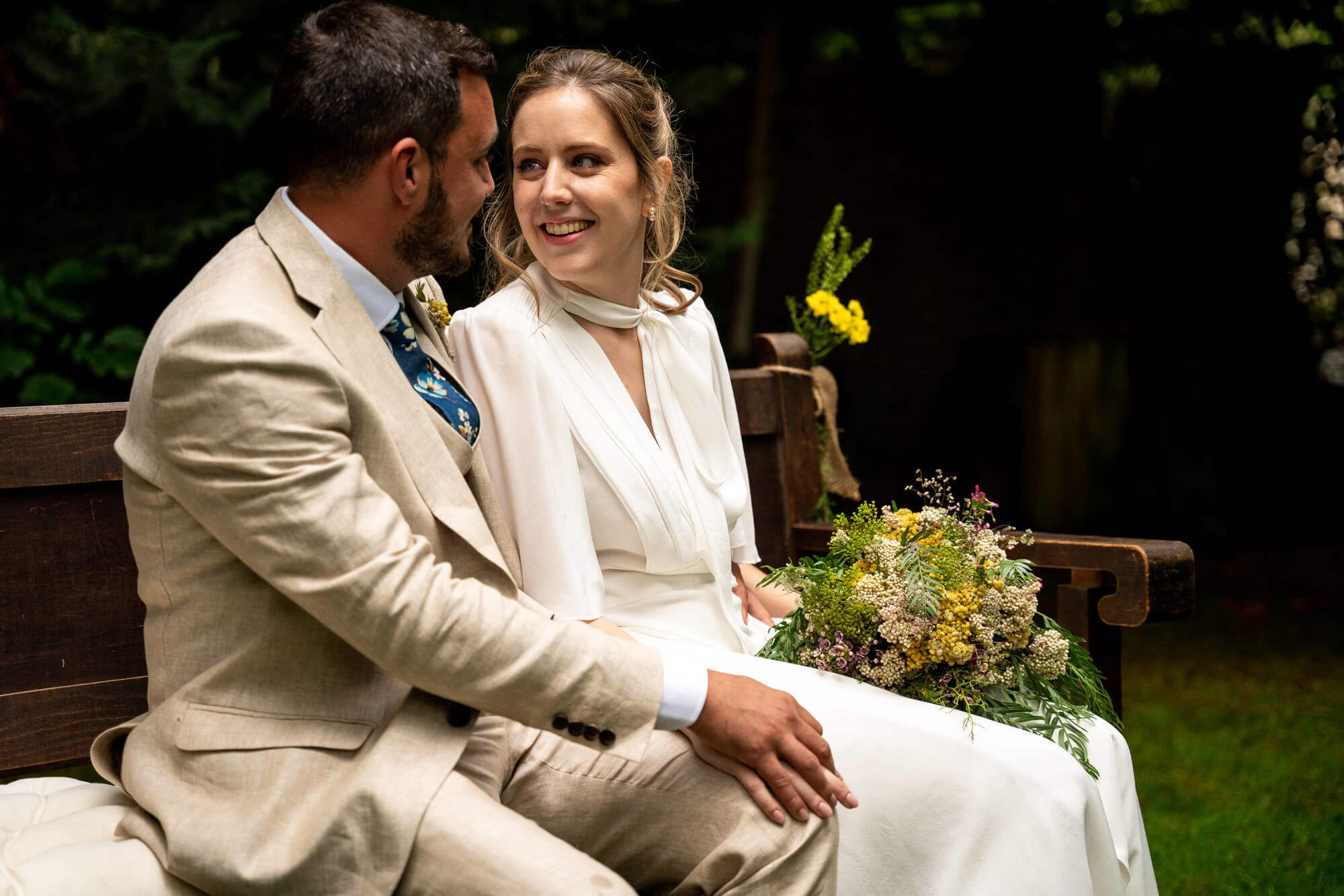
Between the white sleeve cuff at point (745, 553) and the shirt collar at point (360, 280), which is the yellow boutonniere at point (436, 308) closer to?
the shirt collar at point (360, 280)

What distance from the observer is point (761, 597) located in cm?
305

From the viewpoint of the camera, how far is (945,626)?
2.29m

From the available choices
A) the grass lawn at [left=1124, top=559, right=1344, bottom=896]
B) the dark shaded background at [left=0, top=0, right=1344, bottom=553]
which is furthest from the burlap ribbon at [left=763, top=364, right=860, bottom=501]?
the dark shaded background at [left=0, top=0, right=1344, bottom=553]

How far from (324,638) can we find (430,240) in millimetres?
659

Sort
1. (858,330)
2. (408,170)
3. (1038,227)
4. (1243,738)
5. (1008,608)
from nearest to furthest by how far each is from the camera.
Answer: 1. (408,170)
2. (1008,608)
3. (858,330)
4. (1243,738)
5. (1038,227)

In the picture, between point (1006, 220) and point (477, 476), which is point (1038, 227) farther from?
point (477, 476)

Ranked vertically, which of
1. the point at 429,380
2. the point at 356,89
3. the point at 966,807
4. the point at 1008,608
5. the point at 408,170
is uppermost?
the point at 356,89

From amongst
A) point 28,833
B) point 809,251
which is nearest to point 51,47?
point 28,833

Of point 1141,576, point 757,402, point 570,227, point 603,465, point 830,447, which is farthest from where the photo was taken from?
point 830,447

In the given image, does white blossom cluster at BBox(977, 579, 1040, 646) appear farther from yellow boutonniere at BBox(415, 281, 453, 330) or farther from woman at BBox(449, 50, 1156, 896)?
yellow boutonniere at BBox(415, 281, 453, 330)

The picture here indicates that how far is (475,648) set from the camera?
181 centimetres

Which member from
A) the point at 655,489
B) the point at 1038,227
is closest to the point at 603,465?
the point at 655,489

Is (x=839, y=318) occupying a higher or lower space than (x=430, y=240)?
lower

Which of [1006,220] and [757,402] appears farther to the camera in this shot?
[1006,220]
